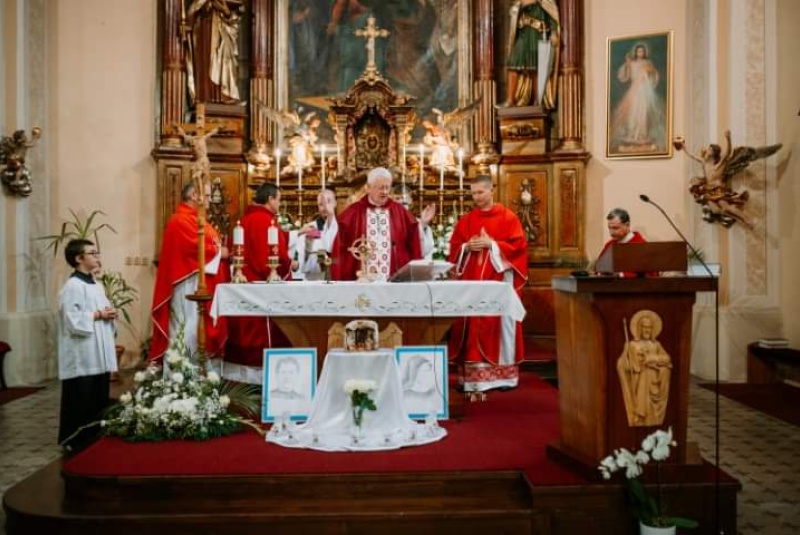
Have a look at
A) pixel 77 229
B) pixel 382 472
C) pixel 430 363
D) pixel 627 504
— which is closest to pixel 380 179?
pixel 430 363

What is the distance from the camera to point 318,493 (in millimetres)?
4414

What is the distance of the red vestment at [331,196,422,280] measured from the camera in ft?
22.5

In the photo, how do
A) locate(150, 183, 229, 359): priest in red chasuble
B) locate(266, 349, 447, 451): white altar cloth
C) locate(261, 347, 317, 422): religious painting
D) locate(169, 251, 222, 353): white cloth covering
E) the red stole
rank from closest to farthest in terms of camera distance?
locate(266, 349, 447, 451): white altar cloth
locate(261, 347, 317, 422): religious painting
the red stole
locate(150, 183, 229, 359): priest in red chasuble
locate(169, 251, 222, 353): white cloth covering

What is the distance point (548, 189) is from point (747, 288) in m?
2.83

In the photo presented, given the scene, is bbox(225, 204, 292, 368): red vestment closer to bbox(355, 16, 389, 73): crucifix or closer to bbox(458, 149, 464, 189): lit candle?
bbox(458, 149, 464, 189): lit candle

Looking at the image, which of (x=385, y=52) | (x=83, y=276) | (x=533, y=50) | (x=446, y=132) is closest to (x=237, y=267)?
(x=83, y=276)

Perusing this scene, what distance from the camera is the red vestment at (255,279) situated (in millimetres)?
6953

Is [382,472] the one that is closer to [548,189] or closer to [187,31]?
[548,189]

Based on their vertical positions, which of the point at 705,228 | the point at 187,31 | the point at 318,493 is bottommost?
the point at 318,493

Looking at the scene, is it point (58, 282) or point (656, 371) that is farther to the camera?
point (58, 282)

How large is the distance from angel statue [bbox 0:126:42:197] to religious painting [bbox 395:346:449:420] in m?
5.96

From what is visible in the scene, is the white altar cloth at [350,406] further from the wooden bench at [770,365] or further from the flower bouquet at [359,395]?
the wooden bench at [770,365]

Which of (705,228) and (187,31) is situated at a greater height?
(187,31)

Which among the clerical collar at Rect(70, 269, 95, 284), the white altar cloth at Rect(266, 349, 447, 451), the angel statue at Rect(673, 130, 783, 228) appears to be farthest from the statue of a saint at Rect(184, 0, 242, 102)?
the white altar cloth at Rect(266, 349, 447, 451)
